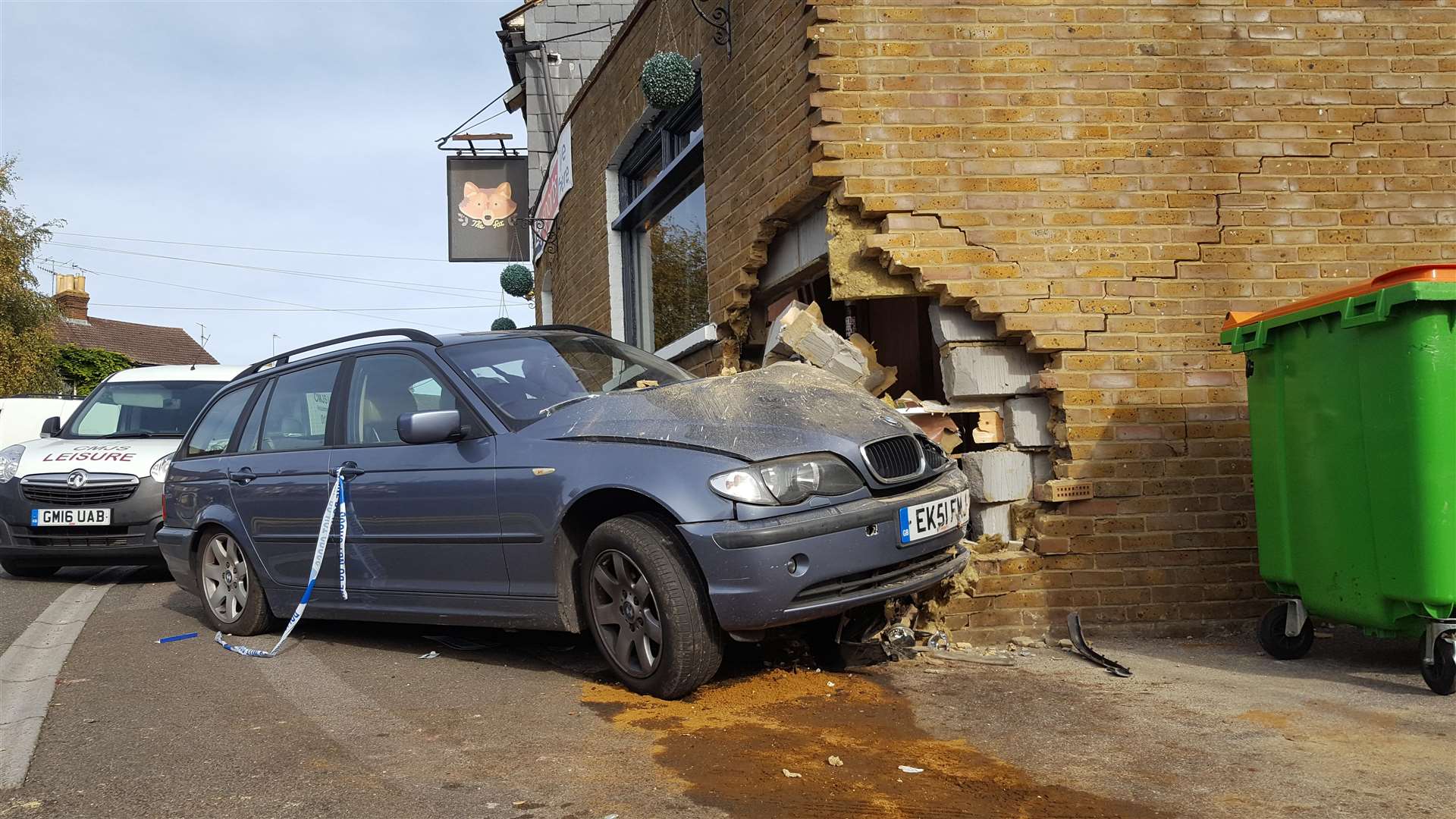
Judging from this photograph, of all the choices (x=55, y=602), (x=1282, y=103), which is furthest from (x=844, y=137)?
(x=55, y=602)

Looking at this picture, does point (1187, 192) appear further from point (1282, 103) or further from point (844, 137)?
point (844, 137)

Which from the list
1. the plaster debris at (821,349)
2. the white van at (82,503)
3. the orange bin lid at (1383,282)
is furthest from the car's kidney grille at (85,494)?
the orange bin lid at (1383,282)

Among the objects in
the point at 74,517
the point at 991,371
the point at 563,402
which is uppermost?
the point at 991,371

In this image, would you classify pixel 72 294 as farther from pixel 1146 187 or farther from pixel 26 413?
pixel 1146 187

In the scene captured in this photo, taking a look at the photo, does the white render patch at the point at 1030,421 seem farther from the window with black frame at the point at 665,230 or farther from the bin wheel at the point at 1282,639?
the window with black frame at the point at 665,230

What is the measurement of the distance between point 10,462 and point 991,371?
7825 millimetres

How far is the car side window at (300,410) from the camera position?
19.2ft

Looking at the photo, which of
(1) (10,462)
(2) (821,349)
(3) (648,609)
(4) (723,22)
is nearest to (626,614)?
(3) (648,609)

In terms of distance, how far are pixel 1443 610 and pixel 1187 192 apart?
261cm

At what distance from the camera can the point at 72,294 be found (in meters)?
49.2

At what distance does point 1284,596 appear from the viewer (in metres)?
5.20

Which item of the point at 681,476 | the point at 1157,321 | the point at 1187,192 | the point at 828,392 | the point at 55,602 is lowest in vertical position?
the point at 55,602

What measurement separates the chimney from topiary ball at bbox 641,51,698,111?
48.0m

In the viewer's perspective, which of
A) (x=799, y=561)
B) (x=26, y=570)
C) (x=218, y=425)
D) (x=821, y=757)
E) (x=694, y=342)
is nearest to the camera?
(x=821, y=757)
